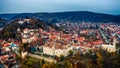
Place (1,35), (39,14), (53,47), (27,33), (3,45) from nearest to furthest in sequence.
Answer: (53,47) → (3,45) → (1,35) → (27,33) → (39,14)

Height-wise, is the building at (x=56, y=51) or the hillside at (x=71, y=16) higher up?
the building at (x=56, y=51)

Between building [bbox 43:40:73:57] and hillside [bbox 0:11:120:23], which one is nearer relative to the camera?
building [bbox 43:40:73:57]

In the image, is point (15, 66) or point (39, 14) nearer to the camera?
point (15, 66)

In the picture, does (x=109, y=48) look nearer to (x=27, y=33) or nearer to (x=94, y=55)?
(x=94, y=55)

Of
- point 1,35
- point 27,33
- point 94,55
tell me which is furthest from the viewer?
point 27,33

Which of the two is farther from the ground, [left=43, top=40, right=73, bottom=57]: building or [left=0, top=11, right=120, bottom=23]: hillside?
[left=43, top=40, right=73, bottom=57]: building

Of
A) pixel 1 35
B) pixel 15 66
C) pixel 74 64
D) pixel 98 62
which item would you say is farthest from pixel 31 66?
pixel 1 35

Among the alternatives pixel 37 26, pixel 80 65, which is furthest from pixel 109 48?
pixel 37 26

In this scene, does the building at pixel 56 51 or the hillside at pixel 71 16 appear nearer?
the building at pixel 56 51

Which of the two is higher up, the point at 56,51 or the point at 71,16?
the point at 56,51

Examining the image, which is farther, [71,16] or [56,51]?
[71,16]
